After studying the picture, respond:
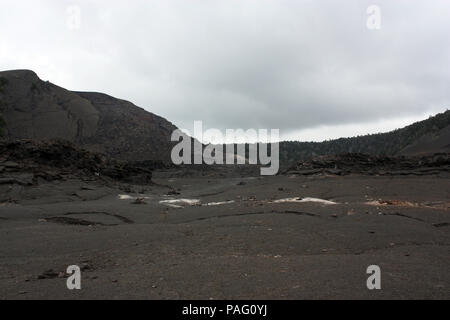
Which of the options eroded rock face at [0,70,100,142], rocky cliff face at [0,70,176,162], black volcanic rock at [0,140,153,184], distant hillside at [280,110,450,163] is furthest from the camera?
rocky cliff face at [0,70,176,162]

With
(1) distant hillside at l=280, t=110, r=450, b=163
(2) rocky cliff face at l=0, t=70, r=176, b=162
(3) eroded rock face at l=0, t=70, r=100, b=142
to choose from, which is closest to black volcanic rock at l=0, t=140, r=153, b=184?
(3) eroded rock face at l=0, t=70, r=100, b=142

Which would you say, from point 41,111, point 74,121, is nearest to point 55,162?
point 41,111

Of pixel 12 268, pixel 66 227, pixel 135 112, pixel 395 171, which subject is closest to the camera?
pixel 12 268

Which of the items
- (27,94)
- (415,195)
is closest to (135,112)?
(27,94)

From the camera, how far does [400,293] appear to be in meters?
3.95

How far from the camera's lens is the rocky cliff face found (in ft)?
118

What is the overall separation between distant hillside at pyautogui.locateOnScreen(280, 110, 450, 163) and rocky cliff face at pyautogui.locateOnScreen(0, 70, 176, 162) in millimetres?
16753

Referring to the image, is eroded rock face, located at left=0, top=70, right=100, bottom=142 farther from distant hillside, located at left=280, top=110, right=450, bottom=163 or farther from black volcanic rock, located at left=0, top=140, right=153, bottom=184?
distant hillside, located at left=280, top=110, right=450, bottom=163

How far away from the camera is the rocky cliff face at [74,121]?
118ft

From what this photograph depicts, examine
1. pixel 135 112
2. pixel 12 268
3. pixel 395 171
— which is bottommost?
pixel 12 268

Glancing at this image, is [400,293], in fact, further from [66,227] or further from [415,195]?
[415,195]

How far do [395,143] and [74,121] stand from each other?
3051cm

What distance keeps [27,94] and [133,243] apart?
3661cm

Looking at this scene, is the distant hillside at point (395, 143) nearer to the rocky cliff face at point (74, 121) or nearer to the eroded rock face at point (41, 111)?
the rocky cliff face at point (74, 121)
